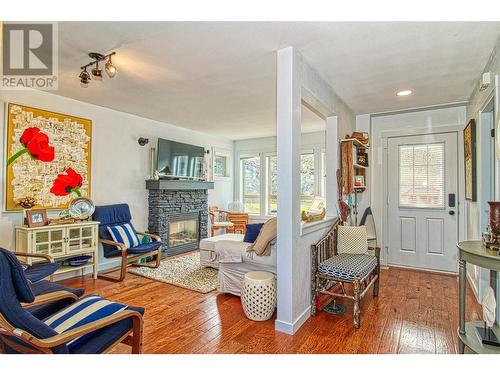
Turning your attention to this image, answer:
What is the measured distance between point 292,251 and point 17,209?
A: 3196 millimetres

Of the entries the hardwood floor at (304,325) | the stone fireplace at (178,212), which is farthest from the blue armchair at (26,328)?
the stone fireplace at (178,212)

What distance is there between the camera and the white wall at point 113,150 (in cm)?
341

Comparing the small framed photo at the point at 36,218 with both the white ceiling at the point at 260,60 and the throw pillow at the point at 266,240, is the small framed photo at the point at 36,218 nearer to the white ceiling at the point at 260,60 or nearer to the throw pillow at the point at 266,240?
the white ceiling at the point at 260,60

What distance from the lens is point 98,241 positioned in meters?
3.91

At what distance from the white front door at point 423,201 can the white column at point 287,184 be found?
2696 mm

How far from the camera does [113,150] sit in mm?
4395

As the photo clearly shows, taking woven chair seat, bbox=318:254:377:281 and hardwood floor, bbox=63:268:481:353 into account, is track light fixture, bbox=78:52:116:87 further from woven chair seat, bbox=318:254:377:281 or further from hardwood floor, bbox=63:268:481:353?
woven chair seat, bbox=318:254:377:281

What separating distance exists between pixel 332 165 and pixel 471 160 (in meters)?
1.55

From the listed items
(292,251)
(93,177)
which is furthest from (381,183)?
(93,177)

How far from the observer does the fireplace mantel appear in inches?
191

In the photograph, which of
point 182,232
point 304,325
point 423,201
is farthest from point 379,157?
point 182,232

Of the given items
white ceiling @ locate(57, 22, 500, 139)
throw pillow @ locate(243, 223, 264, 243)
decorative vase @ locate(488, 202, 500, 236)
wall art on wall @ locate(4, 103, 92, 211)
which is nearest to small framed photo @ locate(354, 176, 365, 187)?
white ceiling @ locate(57, 22, 500, 139)
